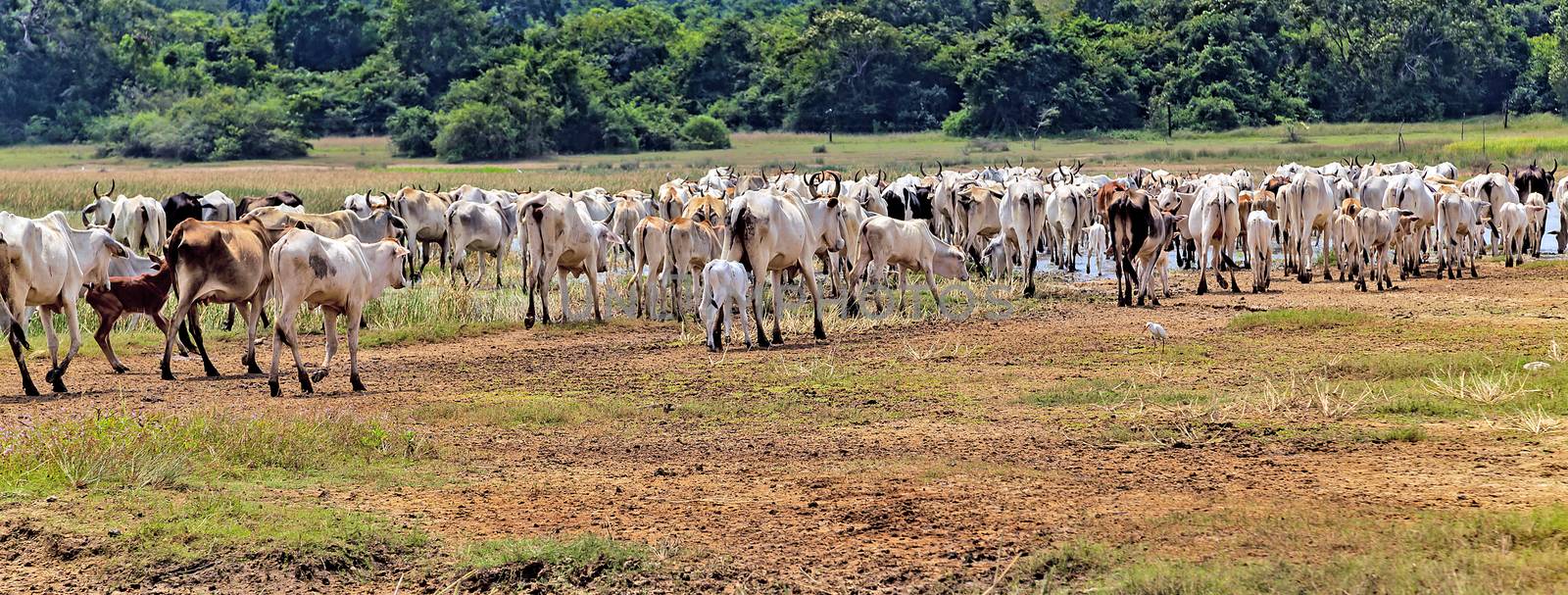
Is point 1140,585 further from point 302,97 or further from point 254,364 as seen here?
point 302,97

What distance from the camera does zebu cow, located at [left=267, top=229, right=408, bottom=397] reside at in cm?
1155

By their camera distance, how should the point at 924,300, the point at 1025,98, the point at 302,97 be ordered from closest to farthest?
the point at 924,300 → the point at 1025,98 → the point at 302,97

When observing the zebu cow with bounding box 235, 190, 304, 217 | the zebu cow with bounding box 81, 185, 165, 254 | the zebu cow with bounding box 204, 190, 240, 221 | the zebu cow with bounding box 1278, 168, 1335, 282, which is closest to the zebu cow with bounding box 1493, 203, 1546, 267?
the zebu cow with bounding box 1278, 168, 1335, 282

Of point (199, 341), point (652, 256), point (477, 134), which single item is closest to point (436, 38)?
point (477, 134)

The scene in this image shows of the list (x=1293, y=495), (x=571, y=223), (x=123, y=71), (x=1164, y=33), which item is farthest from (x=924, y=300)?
(x=123, y=71)

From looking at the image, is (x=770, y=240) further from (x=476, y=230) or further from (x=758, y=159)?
(x=758, y=159)

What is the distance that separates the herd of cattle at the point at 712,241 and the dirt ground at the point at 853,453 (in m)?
0.70

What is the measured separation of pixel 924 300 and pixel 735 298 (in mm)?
4213

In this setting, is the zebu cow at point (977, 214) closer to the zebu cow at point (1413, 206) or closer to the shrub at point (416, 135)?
the zebu cow at point (1413, 206)

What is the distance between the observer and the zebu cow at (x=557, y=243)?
1684cm

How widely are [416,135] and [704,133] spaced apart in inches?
455

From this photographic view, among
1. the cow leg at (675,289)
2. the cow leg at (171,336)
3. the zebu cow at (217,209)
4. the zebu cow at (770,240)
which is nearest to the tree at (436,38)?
the zebu cow at (217,209)

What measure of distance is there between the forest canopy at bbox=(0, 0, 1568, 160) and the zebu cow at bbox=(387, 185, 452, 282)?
41891 millimetres

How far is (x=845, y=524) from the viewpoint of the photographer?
7.68 metres
